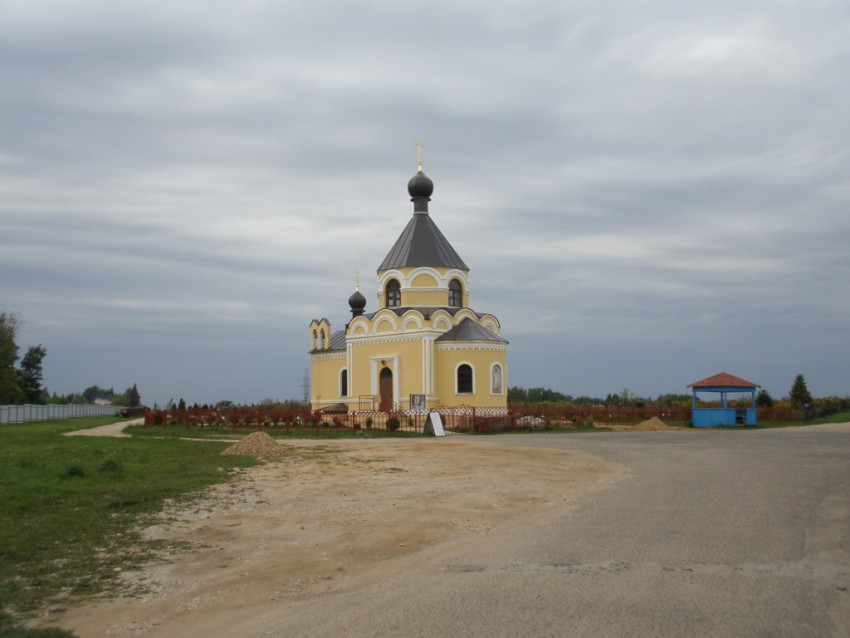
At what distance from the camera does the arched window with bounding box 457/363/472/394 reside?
33938 millimetres

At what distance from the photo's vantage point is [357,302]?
44.3m

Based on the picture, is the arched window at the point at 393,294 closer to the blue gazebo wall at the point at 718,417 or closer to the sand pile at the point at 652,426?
the sand pile at the point at 652,426

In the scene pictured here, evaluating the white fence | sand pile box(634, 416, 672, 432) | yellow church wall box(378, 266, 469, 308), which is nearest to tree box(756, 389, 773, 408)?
sand pile box(634, 416, 672, 432)

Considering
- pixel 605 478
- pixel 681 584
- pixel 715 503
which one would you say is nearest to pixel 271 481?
pixel 605 478

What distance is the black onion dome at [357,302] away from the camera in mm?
44250

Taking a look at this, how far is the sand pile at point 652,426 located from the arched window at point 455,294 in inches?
416

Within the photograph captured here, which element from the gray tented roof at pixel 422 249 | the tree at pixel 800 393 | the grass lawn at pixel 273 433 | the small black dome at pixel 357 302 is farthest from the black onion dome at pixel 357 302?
the tree at pixel 800 393

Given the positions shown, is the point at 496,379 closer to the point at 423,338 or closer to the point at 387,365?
→ the point at 423,338

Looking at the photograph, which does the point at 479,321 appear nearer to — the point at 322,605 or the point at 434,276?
the point at 434,276

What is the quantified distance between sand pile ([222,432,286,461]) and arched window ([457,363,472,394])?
1662 cm

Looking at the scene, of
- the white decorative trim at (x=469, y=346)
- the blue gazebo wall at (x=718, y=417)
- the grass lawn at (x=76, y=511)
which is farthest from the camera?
the white decorative trim at (x=469, y=346)

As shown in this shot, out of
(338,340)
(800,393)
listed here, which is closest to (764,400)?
(800,393)

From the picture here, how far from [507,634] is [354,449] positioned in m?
14.7

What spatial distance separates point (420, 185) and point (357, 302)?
9440 millimetres
